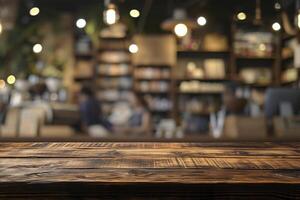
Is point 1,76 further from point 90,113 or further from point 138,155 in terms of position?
point 138,155

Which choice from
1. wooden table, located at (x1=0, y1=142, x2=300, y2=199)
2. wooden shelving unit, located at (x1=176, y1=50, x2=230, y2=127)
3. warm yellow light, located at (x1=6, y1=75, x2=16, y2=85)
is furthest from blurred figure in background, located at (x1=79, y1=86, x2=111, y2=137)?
wooden table, located at (x1=0, y1=142, x2=300, y2=199)

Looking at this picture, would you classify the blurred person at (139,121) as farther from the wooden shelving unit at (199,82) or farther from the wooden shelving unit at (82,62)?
the wooden shelving unit at (82,62)

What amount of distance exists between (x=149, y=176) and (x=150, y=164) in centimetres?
16

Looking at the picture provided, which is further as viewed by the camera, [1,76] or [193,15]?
[193,15]

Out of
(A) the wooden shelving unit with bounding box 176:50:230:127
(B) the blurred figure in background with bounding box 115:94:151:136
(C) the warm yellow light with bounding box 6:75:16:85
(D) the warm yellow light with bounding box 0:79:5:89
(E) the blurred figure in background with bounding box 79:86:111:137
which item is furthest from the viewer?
(A) the wooden shelving unit with bounding box 176:50:230:127

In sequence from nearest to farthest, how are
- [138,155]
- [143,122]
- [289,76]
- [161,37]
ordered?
[138,155] < [143,122] < [289,76] < [161,37]

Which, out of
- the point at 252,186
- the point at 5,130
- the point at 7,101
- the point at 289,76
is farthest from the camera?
the point at 289,76

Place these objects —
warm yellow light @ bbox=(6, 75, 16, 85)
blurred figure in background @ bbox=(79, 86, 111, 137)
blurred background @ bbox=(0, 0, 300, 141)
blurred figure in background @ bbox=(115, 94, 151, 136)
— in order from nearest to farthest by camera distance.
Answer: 1. blurred figure in background @ bbox=(79, 86, 111, 137)
2. blurred figure in background @ bbox=(115, 94, 151, 136)
3. warm yellow light @ bbox=(6, 75, 16, 85)
4. blurred background @ bbox=(0, 0, 300, 141)

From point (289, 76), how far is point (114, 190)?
7901mm

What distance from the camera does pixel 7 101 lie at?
4.95 metres

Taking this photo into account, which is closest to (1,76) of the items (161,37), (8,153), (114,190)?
(161,37)

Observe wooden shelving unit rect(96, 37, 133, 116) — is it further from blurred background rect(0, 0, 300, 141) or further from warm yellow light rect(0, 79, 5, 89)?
warm yellow light rect(0, 79, 5, 89)

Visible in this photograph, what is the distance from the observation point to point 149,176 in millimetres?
890

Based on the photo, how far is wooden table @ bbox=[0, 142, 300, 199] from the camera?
833mm
